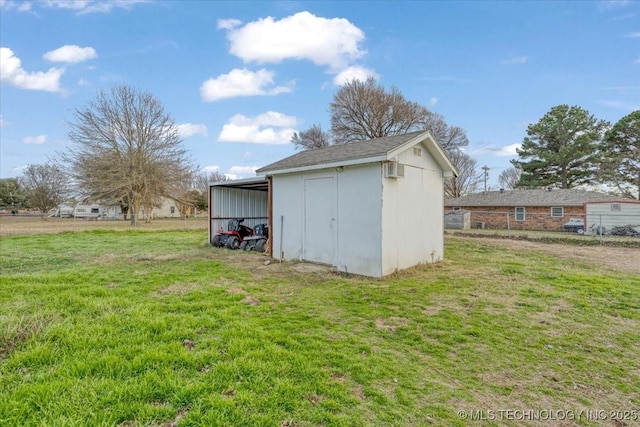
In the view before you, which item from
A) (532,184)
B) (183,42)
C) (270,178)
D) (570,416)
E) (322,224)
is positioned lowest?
(570,416)

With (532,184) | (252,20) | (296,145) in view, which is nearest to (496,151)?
(532,184)

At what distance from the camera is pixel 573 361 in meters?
2.84

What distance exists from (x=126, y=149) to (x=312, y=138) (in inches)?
542

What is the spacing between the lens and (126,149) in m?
21.5

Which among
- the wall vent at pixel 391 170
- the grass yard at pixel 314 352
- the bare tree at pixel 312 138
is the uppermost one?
the bare tree at pixel 312 138

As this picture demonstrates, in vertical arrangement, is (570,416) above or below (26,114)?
below

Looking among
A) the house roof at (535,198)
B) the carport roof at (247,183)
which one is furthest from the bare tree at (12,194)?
the house roof at (535,198)

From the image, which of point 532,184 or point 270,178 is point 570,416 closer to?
point 270,178

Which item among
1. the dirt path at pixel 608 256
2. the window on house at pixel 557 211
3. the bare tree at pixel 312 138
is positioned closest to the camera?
the dirt path at pixel 608 256

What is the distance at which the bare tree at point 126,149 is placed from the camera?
2077 centimetres

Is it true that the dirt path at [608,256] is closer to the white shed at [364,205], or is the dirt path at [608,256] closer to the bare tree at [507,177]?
the white shed at [364,205]

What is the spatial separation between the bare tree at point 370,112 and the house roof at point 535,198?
310 inches

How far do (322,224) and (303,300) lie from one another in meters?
2.74

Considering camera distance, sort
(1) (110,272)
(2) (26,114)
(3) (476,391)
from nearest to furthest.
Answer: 1. (3) (476,391)
2. (1) (110,272)
3. (2) (26,114)
